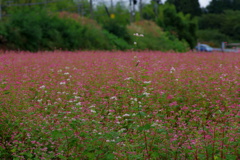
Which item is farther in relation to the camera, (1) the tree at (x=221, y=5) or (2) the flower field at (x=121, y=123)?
(1) the tree at (x=221, y=5)

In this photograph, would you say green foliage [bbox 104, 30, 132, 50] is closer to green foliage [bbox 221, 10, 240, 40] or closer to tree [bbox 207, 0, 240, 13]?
green foliage [bbox 221, 10, 240, 40]

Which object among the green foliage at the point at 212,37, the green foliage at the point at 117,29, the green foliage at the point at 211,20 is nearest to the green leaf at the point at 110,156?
the green foliage at the point at 117,29

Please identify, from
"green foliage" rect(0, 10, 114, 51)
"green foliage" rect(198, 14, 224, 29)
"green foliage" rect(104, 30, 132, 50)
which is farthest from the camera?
"green foliage" rect(198, 14, 224, 29)

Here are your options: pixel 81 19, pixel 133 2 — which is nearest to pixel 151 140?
pixel 81 19

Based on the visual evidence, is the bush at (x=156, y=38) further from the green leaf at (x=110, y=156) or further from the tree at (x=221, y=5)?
the tree at (x=221, y=5)

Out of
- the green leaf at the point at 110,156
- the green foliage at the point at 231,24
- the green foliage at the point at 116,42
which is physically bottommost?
the green leaf at the point at 110,156

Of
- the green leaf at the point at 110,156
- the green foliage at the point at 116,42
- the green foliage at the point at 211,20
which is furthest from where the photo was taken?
the green foliage at the point at 211,20

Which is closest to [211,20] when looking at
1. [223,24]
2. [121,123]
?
[223,24]

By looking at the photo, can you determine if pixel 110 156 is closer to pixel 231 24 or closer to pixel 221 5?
pixel 231 24

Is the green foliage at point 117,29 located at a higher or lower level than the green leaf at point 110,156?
higher

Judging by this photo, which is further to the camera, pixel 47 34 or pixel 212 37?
pixel 212 37

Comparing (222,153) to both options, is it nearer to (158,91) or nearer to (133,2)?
(158,91)

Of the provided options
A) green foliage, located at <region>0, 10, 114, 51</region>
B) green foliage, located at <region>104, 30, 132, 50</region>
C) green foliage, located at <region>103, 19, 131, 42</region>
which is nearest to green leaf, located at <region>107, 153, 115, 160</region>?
green foliage, located at <region>0, 10, 114, 51</region>

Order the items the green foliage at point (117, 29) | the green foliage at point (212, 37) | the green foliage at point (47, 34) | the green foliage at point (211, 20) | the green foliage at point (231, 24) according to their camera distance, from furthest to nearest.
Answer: the green foliage at point (211, 20)
the green foliage at point (212, 37)
the green foliage at point (231, 24)
the green foliage at point (117, 29)
the green foliage at point (47, 34)
